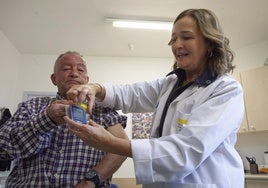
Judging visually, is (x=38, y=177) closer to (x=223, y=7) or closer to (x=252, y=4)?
(x=223, y=7)

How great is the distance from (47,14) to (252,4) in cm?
252

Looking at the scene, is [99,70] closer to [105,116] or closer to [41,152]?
[105,116]

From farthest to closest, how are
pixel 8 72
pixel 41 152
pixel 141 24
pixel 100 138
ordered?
pixel 8 72, pixel 141 24, pixel 41 152, pixel 100 138

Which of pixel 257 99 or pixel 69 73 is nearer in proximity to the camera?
pixel 69 73

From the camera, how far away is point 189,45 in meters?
0.95

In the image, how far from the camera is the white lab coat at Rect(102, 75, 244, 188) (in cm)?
69

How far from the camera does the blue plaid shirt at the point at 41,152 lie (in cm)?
99

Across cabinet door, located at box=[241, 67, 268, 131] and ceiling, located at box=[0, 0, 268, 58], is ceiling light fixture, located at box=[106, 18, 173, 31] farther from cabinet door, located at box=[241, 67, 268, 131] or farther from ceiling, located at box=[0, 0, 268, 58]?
cabinet door, located at box=[241, 67, 268, 131]

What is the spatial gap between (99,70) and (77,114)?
3.35 meters

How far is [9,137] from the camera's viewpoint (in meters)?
1.02

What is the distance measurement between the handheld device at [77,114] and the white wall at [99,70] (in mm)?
2977

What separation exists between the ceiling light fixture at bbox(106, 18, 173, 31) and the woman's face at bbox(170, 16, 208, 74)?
2109 millimetres

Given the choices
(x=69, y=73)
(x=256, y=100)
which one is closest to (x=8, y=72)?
(x=69, y=73)

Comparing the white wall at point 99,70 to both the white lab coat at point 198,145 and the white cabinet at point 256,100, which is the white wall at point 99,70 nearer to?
the white cabinet at point 256,100
